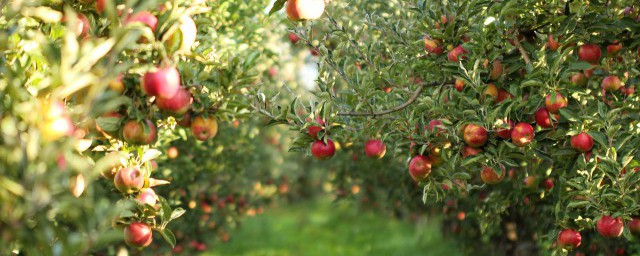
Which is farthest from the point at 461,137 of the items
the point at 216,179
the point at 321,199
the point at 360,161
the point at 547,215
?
the point at 321,199

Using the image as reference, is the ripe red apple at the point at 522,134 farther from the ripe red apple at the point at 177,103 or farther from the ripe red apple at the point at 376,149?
the ripe red apple at the point at 177,103

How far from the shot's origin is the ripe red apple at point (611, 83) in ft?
12.8

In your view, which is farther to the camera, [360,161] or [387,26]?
[360,161]

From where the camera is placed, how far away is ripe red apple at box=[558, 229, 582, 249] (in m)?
3.60

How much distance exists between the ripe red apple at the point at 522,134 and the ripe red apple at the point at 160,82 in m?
1.70

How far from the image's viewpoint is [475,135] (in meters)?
3.22

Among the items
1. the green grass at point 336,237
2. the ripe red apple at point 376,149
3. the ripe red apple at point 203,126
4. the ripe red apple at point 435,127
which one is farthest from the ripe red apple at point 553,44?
the green grass at point 336,237

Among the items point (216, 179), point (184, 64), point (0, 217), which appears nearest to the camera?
point (0, 217)

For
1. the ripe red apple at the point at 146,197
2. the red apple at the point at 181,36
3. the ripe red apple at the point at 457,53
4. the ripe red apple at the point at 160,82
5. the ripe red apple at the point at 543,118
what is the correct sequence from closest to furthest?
1. the ripe red apple at the point at 160,82
2. the red apple at the point at 181,36
3. the ripe red apple at the point at 146,197
4. the ripe red apple at the point at 543,118
5. the ripe red apple at the point at 457,53

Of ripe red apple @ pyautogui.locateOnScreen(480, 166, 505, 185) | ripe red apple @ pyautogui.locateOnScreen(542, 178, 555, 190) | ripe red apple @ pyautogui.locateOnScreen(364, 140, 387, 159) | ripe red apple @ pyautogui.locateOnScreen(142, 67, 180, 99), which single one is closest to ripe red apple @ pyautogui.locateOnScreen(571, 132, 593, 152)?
ripe red apple @ pyautogui.locateOnScreen(480, 166, 505, 185)

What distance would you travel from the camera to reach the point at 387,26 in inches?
161

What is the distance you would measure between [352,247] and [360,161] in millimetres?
3537

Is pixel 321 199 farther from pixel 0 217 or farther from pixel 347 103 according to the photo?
pixel 0 217

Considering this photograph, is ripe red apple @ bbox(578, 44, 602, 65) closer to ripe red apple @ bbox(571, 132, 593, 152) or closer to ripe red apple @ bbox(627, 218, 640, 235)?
ripe red apple @ bbox(571, 132, 593, 152)
